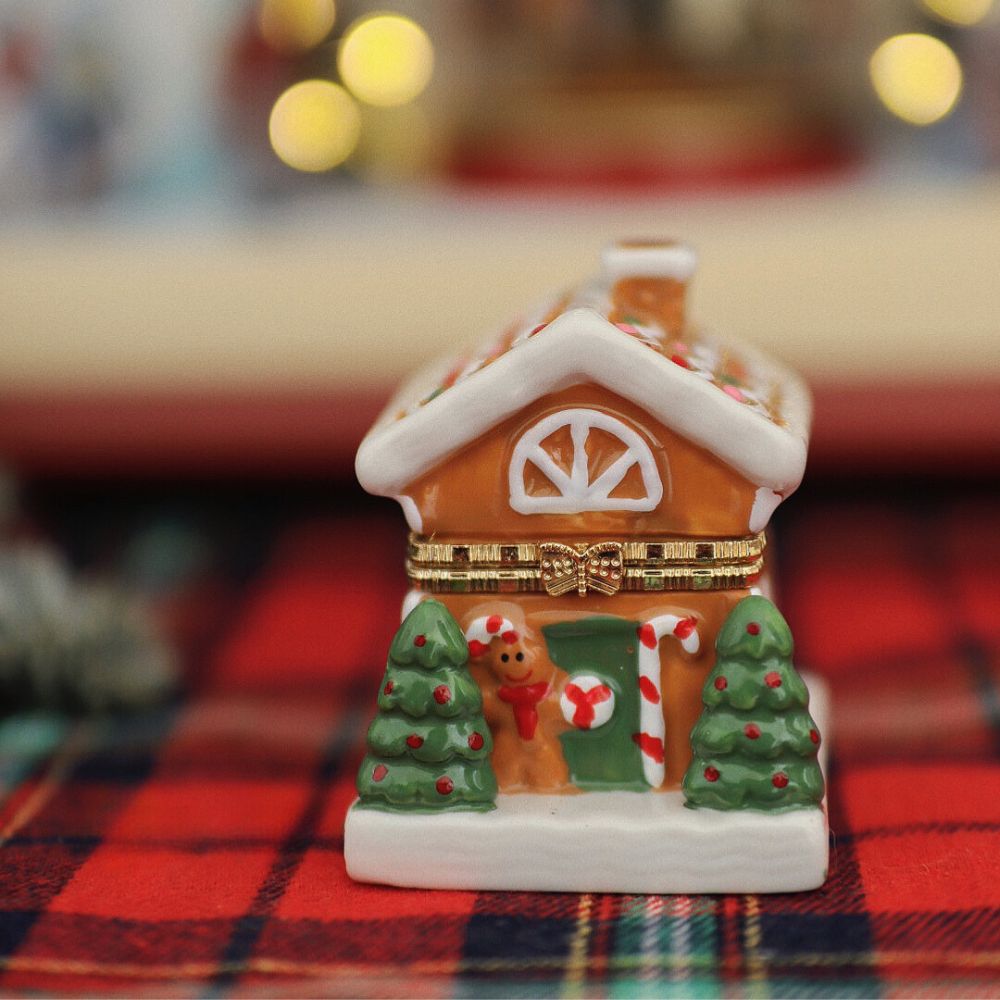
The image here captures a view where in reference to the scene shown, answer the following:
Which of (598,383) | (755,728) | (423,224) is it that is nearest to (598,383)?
(598,383)

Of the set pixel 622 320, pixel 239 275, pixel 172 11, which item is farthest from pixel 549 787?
pixel 172 11

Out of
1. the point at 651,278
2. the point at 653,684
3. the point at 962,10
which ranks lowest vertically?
the point at 653,684

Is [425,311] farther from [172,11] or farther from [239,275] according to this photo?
[172,11]

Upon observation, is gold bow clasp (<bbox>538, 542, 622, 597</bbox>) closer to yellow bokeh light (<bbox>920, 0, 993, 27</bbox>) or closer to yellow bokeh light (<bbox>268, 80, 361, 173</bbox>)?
yellow bokeh light (<bbox>268, 80, 361, 173</bbox>)

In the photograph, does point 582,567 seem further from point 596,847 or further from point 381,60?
point 381,60

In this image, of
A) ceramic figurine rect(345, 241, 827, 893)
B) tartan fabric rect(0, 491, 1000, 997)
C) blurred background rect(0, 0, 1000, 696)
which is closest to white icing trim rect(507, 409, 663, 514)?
ceramic figurine rect(345, 241, 827, 893)
